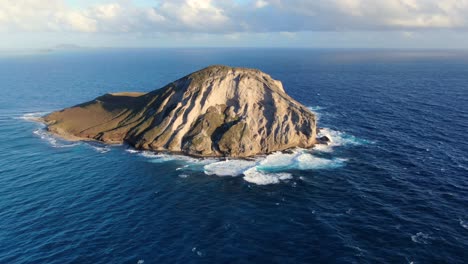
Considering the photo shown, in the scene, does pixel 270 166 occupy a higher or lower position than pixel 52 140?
lower

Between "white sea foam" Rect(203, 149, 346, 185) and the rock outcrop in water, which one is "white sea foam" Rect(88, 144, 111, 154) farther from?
"white sea foam" Rect(203, 149, 346, 185)

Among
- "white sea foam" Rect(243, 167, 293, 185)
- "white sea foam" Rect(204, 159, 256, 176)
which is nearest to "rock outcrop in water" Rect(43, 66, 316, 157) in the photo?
"white sea foam" Rect(204, 159, 256, 176)

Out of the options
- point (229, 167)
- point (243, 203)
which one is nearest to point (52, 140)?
point (229, 167)

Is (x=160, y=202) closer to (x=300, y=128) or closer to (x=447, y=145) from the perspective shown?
(x=300, y=128)

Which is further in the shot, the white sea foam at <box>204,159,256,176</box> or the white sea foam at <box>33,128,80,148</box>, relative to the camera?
the white sea foam at <box>33,128,80,148</box>

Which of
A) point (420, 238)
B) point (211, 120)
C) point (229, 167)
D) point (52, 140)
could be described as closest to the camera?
point (420, 238)

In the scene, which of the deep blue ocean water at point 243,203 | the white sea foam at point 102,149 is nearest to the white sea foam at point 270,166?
the deep blue ocean water at point 243,203

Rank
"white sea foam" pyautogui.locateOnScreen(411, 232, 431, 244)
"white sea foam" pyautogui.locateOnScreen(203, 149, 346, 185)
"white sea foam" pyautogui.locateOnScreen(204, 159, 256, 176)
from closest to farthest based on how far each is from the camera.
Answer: "white sea foam" pyautogui.locateOnScreen(411, 232, 431, 244) → "white sea foam" pyautogui.locateOnScreen(203, 149, 346, 185) → "white sea foam" pyautogui.locateOnScreen(204, 159, 256, 176)

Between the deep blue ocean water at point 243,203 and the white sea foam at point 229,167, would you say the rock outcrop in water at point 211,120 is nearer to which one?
the white sea foam at point 229,167

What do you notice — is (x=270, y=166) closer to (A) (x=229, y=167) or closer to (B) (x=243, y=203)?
(A) (x=229, y=167)
